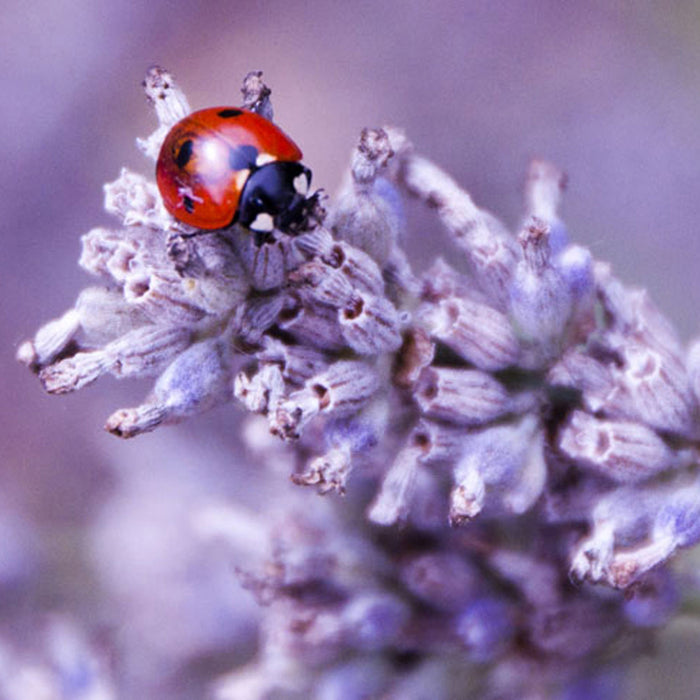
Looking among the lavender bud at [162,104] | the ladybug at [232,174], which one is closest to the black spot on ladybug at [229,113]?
the ladybug at [232,174]

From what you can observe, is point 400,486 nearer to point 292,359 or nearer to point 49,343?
point 292,359

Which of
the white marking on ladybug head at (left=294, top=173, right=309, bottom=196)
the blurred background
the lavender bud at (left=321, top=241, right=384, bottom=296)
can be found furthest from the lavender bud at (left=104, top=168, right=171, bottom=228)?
the blurred background

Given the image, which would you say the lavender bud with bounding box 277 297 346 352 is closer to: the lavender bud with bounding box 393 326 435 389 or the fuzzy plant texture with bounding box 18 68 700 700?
the fuzzy plant texture with bounding box 18 68 700 700

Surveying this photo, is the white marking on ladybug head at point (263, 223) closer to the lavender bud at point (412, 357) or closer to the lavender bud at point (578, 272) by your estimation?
the lavender bud at point (412, 357)

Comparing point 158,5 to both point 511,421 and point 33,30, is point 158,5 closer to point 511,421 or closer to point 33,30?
point 33,30

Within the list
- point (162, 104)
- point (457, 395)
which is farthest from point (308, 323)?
point (162, 104)
